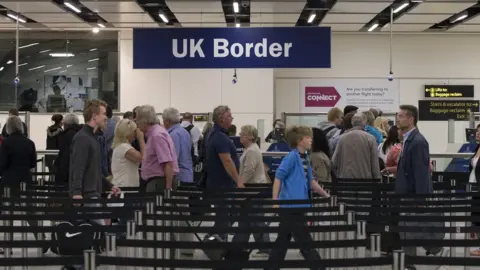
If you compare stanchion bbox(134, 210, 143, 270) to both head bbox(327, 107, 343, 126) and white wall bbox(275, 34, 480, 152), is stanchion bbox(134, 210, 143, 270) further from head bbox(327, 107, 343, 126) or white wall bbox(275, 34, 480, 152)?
white wall bbox(275, 34, 480, 152)

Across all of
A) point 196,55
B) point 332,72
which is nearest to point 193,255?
point 196,55

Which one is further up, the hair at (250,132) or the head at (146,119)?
the head at (146,119)

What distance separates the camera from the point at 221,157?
8414 mm

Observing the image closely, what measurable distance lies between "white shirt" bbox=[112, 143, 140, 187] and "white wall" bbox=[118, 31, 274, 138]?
11.6m

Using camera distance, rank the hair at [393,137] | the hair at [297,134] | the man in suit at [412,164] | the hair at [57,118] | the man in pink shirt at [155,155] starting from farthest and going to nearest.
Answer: the hair at [57,118]
the hair at [393,137]
the man in pink shirt at [155,155]
the man in suit at [412,164]
the hair at [297,134]

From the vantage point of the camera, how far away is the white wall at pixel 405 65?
21547 mm

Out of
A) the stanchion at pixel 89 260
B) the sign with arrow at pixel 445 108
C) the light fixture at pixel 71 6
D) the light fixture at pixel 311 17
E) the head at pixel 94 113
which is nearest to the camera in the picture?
the stanchion at pixel 89 260

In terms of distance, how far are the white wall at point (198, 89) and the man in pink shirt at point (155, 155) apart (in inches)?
458

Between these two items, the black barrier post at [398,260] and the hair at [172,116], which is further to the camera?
the hair at [172,116]

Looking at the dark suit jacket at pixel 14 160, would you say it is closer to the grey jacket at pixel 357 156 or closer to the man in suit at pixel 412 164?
the grey jacket at pixel 357 156

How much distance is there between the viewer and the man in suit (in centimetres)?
724

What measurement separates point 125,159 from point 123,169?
0.40ft

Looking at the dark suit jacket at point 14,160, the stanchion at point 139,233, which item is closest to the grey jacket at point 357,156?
the dark suit jacket at point 14,160

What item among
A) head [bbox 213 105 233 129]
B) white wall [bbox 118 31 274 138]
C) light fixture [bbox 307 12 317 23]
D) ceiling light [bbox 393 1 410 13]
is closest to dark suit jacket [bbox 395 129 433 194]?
head [bbox 213 105 233 129]
